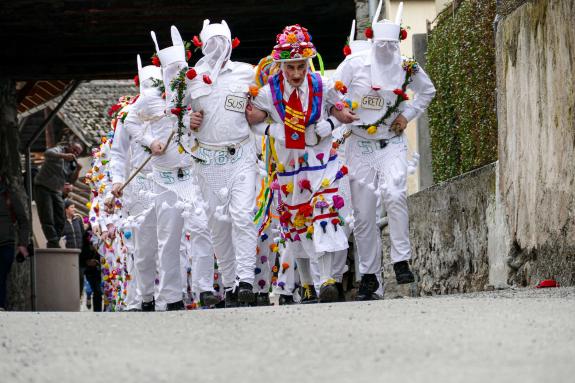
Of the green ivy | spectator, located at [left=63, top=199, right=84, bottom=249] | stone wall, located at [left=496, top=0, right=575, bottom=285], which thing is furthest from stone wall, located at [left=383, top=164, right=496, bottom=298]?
spectator, located at [left=63, top=199, right=84, bottom=249]

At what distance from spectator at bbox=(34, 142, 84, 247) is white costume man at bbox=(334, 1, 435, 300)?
37.6 feet

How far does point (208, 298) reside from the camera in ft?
40.6

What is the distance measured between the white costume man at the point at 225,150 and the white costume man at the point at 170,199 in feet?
1.83

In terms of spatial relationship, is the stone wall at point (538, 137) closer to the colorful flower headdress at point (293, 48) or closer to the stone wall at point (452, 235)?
the stone wall at point (452, 235)

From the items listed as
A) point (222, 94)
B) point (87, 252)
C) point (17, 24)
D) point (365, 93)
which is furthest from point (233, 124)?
point (87, 252)

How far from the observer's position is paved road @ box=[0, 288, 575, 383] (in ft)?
18.9

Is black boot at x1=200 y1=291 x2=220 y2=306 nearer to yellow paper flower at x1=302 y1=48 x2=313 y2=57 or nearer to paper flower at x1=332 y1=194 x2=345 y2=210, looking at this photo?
paper flower at x1=332 y1=194 x2=345 y2=210

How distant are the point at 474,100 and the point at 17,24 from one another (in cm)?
840

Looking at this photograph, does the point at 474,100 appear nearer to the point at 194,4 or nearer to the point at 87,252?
the point at 194,4

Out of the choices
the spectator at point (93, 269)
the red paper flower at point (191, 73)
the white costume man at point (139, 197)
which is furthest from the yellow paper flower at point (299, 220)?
the spectator at point (93, 269)

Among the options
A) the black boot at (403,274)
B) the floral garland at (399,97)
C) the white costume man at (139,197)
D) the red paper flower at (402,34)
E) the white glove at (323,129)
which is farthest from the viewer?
the white costume man at (139,197)

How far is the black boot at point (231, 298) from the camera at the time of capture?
11.9 meters

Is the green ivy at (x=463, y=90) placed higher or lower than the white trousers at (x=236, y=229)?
higher

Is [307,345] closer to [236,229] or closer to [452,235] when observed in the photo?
[236,229]
